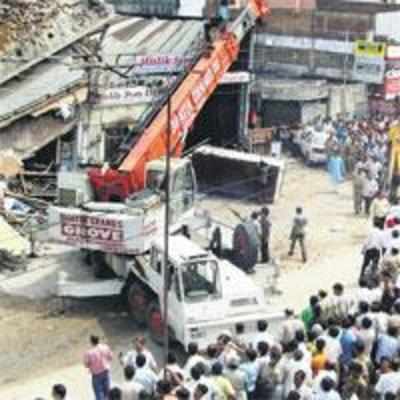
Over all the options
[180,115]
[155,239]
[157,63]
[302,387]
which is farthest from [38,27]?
[302,387]

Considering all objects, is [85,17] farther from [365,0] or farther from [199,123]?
[365,0]

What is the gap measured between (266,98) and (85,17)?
21.1 ft

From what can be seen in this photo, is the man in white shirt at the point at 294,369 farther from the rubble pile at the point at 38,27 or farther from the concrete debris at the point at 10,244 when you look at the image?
the rubble pile at the point at 38,27

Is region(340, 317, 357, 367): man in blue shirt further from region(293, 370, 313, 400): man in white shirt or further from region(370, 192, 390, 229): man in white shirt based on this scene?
region(370, 192, 390, 229): man in white shirt

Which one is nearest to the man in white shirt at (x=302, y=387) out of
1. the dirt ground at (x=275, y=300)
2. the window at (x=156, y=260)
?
the window at (x=156, y=260)

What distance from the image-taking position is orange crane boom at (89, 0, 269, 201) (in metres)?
19.6

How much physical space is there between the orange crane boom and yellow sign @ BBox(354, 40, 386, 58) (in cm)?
814

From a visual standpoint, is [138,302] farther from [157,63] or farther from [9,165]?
[157,63]

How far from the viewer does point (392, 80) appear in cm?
3312

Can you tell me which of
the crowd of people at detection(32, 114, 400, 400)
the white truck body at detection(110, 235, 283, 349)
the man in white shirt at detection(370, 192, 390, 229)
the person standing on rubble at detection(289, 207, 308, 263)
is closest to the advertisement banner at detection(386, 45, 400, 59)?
the man in white shirt at detection(370, 192, 390, 229)

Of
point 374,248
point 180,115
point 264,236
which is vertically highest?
point 180,115

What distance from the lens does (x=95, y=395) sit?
14578mm

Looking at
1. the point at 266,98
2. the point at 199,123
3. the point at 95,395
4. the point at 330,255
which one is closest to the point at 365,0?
the point at 266,98

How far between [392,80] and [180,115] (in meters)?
13.2
